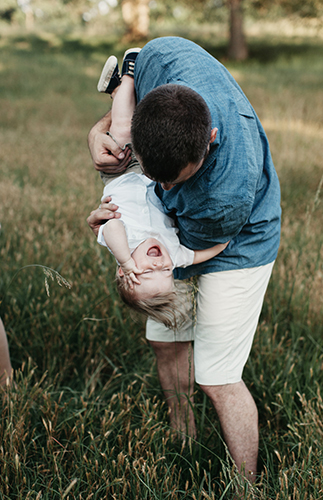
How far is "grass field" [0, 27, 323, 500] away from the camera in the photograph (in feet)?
6.47

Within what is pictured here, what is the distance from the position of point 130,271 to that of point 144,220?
0.24m

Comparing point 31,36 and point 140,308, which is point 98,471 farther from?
point 31,36

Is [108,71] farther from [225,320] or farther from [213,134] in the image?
[225,320]

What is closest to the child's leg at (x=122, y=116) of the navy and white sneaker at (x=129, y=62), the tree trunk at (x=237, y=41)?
the navy and white sneaker at (x=129, y=62)

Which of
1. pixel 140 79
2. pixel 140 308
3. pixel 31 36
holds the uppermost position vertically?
pixel 31 36

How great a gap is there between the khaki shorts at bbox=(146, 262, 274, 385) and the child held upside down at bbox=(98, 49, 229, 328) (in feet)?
0.56

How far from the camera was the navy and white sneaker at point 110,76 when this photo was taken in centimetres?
217

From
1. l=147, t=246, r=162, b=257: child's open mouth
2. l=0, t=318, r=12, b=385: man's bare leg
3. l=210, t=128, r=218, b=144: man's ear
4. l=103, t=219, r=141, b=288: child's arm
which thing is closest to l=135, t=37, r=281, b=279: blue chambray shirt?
l=210, t=128, r=218, b=144: man's ear

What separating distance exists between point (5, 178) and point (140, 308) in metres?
4.52

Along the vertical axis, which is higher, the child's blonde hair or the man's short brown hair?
the man's short brown hair

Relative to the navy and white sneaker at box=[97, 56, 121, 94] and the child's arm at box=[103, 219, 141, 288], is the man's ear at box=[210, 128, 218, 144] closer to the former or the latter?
the child's arm at box=[103, 219, 141, 288]

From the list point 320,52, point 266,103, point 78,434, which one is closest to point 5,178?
point 78,434

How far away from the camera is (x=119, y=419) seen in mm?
2314

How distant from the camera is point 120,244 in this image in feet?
5.91
